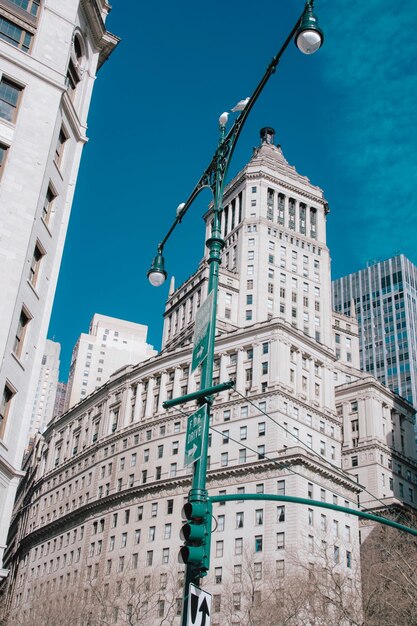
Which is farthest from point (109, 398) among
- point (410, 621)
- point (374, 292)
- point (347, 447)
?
point (374, 292)

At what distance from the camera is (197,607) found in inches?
489

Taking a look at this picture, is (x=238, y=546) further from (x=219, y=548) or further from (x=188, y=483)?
(x=188, y=483)

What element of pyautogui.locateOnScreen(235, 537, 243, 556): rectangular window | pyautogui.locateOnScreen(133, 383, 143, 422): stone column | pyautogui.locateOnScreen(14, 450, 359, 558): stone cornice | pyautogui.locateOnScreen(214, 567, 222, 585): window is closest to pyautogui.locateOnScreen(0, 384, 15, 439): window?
pyautogui.locateOnScreen(14, 450, 359, 558): stone cornice

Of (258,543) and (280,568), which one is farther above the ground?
(258,543)

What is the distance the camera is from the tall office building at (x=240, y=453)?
7488 centimetres

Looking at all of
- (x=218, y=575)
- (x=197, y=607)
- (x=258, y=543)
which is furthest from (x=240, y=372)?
(x=197, y=607)

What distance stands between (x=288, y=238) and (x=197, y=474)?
110215 mm

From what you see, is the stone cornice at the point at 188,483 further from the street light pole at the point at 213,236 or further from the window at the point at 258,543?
the street light pole at the point at 213,236

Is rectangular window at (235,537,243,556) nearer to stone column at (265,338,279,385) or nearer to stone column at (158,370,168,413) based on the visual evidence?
stone column at (265,338,279,385)

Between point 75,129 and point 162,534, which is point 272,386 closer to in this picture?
point 162,534

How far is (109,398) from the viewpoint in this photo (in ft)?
344

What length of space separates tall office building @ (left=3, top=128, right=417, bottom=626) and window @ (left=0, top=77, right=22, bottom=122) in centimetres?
3769

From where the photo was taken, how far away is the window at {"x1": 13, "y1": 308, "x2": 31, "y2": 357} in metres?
30.3

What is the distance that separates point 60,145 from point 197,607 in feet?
94.9
